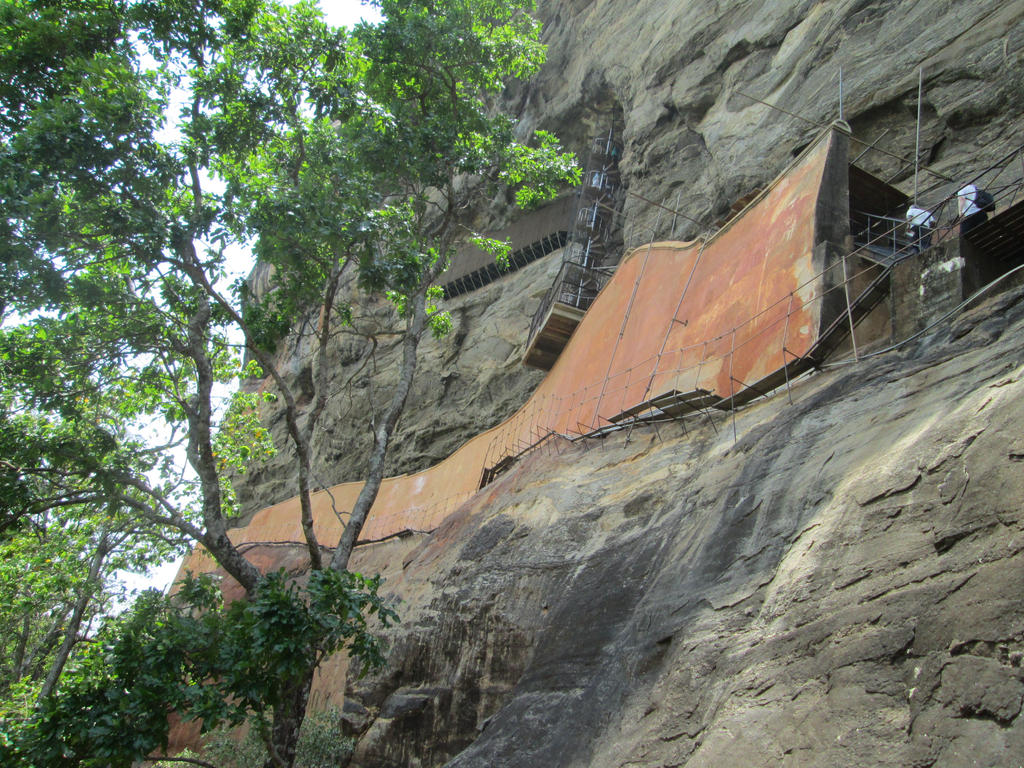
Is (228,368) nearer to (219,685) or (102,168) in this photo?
(102,168)

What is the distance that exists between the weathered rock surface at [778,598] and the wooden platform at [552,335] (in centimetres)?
907

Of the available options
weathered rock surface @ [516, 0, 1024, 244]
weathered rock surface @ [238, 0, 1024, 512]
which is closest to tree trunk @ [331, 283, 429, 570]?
weathered rock surface @ [238, 0, 1024, 512]

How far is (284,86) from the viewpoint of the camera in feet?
38.7

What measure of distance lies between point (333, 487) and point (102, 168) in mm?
14350

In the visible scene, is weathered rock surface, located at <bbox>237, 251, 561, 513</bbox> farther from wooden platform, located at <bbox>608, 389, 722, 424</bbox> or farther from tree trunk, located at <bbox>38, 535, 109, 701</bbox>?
wooden platform, located at <bbox>608, 389, 722, 424</bbox>

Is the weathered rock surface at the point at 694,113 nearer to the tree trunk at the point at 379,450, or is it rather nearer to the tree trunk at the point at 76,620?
the tree trunk at the point at 379,450

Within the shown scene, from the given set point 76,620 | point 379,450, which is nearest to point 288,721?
point 379,450

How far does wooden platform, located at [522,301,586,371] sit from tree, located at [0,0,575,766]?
17.4 feet

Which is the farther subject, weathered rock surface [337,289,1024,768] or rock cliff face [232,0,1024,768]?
rock cliff face [232,0,1024,768]

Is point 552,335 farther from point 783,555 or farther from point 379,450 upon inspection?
point 783,555

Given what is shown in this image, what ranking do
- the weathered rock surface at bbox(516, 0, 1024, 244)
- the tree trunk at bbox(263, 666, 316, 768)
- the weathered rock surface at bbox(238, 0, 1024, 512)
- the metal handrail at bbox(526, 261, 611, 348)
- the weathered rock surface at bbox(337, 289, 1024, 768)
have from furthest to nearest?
1. the metal handrail at bbox(526, 261, 611, 348)
2. the weathered rock surface at bbox(238, 0, 1024, 512)
3. the weathered rock surface at bbox(516, 0, 1024, 244)
4. the tree trunk at bbox(263, 666, 316, 768)
5. the weathered rock surface at bbox(337, 289, 1024, 768)

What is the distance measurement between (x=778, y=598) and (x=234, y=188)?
8.96 m

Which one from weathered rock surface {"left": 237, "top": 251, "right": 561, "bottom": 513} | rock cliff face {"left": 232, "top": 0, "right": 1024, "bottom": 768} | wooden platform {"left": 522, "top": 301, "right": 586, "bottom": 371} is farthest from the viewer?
weathered rock surface {"left": 237, "top": 251, "right": 561, "bottom": 513}

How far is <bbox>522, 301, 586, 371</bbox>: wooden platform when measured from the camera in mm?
18844
